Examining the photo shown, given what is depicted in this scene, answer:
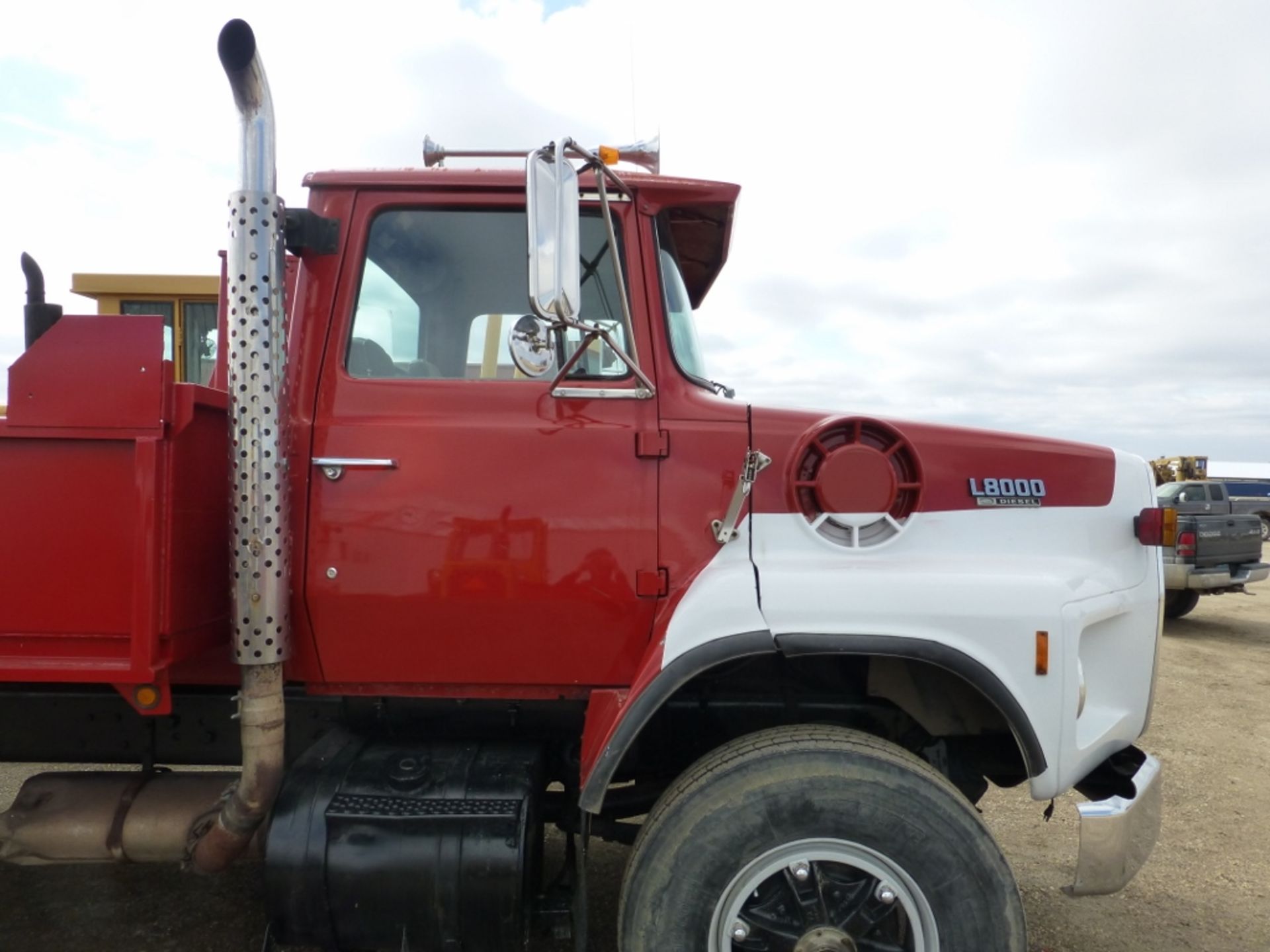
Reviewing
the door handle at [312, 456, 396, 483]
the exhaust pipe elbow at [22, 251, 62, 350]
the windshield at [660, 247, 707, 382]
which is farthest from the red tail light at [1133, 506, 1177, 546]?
the exhaust pipe elbow at [22, 251, 62, 350]

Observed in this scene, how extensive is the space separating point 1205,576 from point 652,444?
9.84 m

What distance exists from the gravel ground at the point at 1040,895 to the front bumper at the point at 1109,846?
99 cm

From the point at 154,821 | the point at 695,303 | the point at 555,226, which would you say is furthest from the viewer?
the point at 695,303

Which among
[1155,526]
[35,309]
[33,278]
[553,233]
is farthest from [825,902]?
[33,278]

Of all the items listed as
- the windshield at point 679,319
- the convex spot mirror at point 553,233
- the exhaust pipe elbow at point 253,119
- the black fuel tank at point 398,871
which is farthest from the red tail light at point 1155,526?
the exhaust pipe elbow at point 253,119

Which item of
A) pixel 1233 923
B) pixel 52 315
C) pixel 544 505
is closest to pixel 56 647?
pixel 52 315

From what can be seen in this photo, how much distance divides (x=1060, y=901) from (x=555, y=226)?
3.43m

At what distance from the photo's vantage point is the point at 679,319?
8.55 feet

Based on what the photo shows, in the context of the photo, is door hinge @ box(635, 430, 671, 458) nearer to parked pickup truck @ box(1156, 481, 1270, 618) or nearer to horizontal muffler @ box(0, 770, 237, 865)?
horizontal muffler @ box(0, 770, 237, 865)

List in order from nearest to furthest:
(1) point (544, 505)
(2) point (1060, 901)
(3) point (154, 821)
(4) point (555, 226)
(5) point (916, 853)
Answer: (4) point (555, 226)
(5) point (916, 853)
(1) point (544, 505)
(3) point (154, 821)
(2) point (1060, 901)

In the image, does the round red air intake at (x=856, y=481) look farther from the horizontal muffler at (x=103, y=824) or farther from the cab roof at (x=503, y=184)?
the horizontal muffler at (x=103, y=824)

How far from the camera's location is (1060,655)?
2178 mm

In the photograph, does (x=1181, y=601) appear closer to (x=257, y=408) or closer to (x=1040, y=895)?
(x=1040, y=895)

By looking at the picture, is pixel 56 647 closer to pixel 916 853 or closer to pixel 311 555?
pixel 311 555
